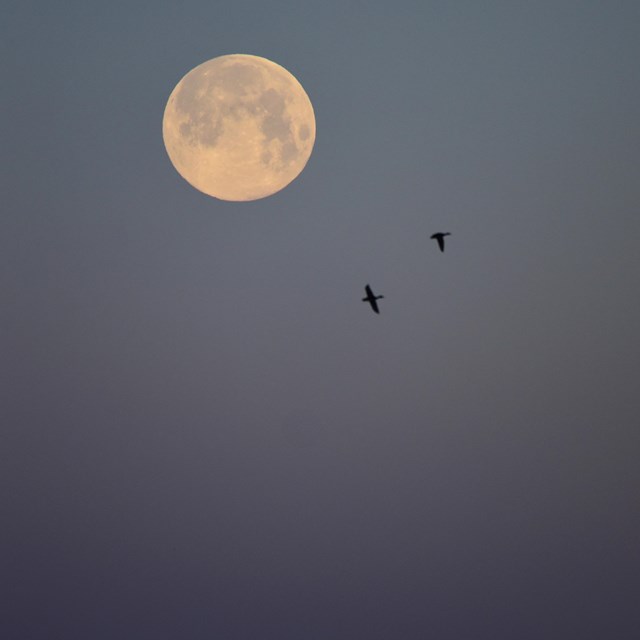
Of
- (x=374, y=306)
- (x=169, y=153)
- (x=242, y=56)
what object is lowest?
(x=374, y=306)

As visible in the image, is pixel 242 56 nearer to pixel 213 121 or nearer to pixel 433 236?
pixel 213 121

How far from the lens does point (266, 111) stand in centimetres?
5347

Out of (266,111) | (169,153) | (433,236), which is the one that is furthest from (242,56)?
(433,236)

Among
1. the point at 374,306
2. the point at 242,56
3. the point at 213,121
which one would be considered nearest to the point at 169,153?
the point at 213,121

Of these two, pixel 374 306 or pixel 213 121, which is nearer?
pixel 213 121

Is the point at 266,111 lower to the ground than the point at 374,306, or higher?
higher

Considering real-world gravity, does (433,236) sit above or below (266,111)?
below

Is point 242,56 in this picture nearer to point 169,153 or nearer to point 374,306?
point 169,153

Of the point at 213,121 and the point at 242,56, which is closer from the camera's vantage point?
the point at 213,121

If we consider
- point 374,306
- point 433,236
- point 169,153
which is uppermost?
point 169,153

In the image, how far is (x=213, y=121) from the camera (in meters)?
52.2

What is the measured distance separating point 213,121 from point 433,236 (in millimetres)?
19661

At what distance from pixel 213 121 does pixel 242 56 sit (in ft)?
25.4

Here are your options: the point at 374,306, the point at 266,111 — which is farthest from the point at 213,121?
the point at 374,306
